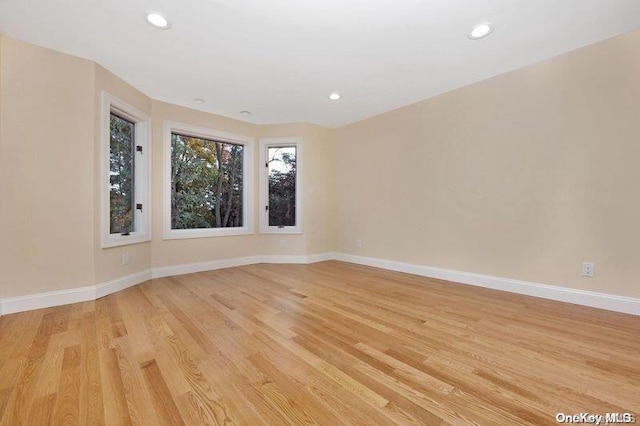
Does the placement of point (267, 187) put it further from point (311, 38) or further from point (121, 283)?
point (311, 38)

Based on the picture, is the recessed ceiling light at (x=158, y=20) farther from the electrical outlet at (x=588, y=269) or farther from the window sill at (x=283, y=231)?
the electrical outlet at (x=588, y=269)

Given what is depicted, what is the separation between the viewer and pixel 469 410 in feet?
3.96

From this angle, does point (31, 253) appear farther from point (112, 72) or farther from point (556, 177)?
point (556, 177)

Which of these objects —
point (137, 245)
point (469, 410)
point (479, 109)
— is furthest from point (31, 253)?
point (479, 109)

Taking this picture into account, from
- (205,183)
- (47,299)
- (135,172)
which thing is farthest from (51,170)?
(205,183)

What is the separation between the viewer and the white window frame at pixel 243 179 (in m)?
→ 3.77

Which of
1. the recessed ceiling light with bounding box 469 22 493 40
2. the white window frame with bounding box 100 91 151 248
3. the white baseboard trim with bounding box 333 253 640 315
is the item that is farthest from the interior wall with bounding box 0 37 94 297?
the white baseboard trim with bounding box 333 253 640 315

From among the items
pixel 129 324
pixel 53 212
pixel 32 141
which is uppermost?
pixel 32 141

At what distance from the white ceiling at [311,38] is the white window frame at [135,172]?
0.35m

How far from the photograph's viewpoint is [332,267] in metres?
4.28

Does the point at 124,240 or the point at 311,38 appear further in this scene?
the point at 124,240

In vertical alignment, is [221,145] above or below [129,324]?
above

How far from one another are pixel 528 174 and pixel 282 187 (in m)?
3.42

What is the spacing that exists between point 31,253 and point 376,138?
4.30 m
